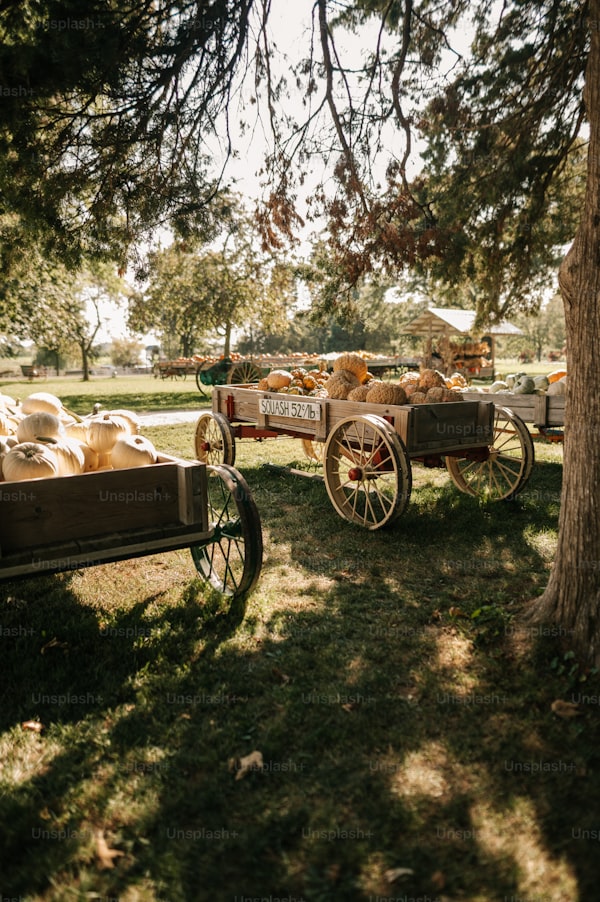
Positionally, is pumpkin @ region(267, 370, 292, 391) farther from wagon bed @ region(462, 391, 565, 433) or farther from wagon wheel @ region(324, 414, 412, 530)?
wagon bed @ region(462, 391, 565, 433)

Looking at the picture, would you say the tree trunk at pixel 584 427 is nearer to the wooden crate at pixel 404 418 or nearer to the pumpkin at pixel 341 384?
the wooden crate at pixel 404 418

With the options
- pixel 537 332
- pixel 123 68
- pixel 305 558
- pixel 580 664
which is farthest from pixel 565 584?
pixel 537 332

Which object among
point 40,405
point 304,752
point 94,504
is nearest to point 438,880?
point 304,752

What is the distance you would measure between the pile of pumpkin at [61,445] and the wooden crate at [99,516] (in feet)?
0.60

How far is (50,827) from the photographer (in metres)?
2.12

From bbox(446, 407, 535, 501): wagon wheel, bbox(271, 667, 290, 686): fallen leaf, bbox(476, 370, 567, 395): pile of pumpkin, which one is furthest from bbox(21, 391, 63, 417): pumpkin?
bbox(476, 370, 567, 395): pile of pumpkin

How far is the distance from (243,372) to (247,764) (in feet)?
47.4

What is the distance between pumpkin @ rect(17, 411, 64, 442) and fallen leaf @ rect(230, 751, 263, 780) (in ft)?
6.43

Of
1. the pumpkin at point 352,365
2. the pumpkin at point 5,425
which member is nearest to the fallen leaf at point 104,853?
the pumpkin at point 5,425

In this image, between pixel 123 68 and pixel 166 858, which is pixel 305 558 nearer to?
pixel 166 858

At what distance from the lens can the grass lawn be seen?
1.94m

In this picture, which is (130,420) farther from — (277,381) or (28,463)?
(277,381)

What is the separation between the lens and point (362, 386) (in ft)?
19.2

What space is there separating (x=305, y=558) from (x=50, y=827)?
→ 2.84 metres
